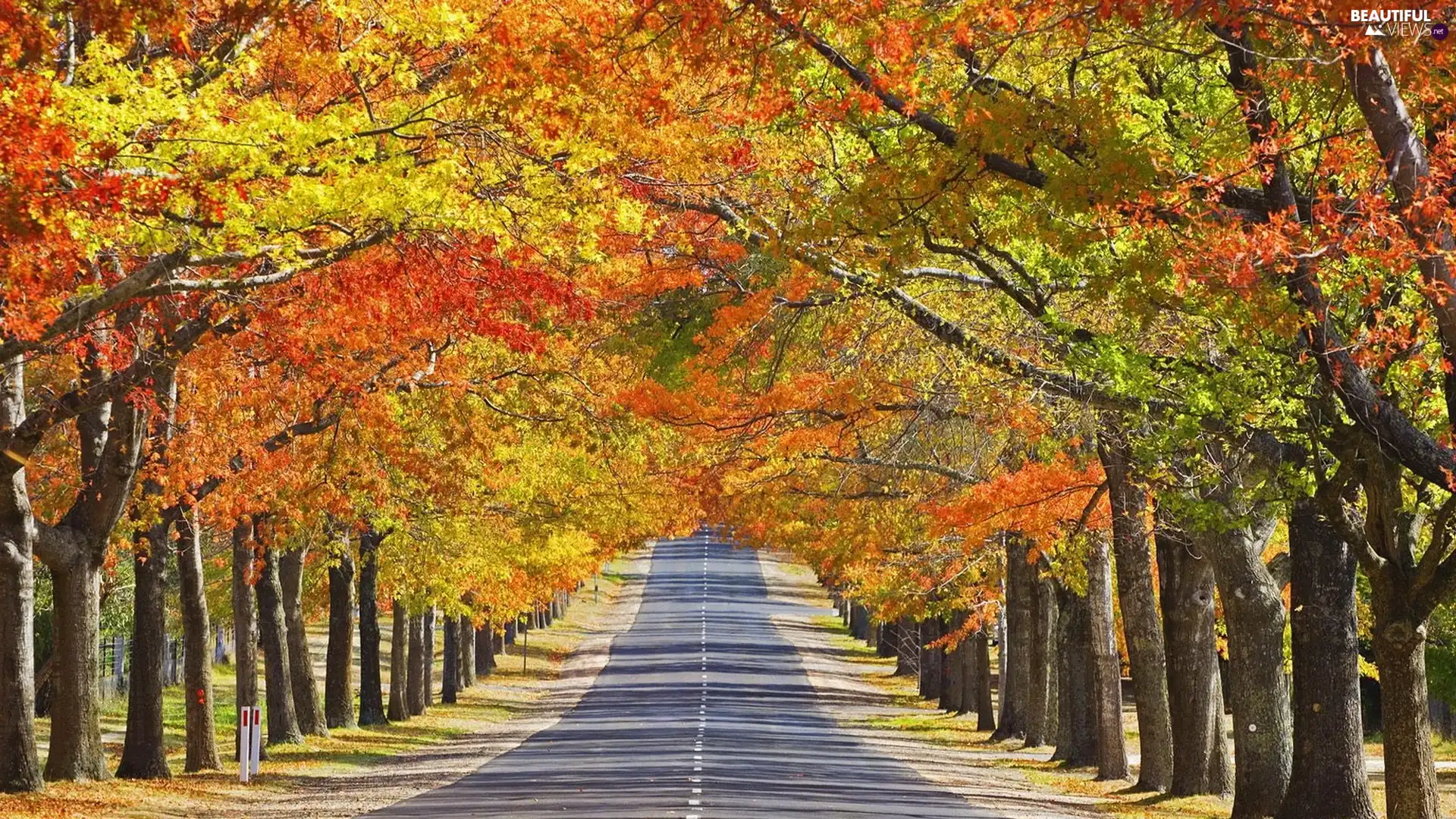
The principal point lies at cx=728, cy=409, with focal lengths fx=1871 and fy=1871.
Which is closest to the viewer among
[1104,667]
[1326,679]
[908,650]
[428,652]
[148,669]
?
[1326,679]

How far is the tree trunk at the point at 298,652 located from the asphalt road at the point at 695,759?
464cm

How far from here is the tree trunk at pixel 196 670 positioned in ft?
93.6

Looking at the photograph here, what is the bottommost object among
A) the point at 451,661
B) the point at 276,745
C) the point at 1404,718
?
the point at 276,745

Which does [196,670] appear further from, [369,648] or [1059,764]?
[369,648]

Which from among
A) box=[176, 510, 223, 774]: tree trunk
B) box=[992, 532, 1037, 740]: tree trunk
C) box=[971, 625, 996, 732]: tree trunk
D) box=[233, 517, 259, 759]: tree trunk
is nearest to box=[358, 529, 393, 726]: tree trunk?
box=[233, 517, 259, 759]: tree trunk

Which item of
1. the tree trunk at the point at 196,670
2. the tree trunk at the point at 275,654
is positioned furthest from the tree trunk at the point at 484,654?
the tree trunk at the point at 196,670

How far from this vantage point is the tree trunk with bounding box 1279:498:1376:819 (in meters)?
19.8

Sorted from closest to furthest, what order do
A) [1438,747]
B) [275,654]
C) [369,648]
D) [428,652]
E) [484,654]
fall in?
[275,654] → [369,648] → [1438,747] → [428,652] → [484,654]

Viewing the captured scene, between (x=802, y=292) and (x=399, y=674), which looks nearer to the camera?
(x=802, y=292)

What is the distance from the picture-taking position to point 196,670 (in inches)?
1127

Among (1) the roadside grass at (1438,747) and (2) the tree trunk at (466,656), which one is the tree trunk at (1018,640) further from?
(2) the tree trunk at (466,656)

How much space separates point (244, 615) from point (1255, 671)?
60.5 ft

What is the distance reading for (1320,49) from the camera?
12.7 metres

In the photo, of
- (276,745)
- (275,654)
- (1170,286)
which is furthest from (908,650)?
(1170,286)
